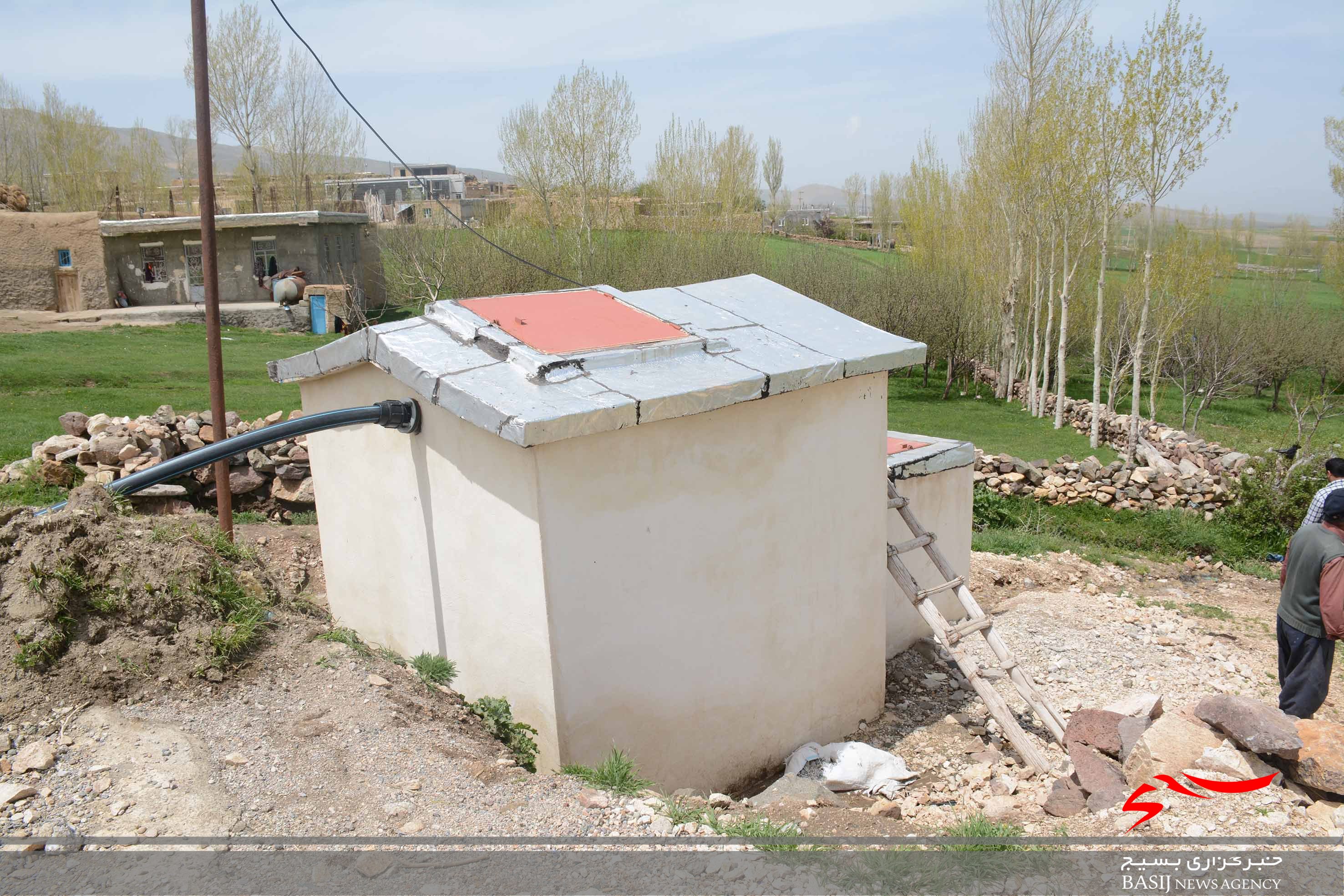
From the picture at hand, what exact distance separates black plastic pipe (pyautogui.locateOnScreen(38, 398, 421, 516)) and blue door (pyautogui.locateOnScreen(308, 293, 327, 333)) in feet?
60.3

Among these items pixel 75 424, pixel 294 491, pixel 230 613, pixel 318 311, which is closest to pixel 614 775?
pixel 230 613

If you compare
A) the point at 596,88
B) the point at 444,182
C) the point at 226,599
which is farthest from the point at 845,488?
the point at 444,182

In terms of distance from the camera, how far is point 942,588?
573 cm

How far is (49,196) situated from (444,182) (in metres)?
16.8

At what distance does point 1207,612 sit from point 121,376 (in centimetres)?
1593

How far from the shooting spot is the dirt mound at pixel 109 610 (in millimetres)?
4113

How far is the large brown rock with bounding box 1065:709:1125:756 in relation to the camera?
514 cm

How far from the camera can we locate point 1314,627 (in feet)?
16.4

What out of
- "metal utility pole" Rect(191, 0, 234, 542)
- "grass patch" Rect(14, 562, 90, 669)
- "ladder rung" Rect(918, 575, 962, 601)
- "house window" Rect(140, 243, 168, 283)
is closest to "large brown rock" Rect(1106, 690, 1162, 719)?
"ladder rung" Rect(918, 575, 962, 601)

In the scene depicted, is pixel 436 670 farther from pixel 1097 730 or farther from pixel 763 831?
pixel 1097 730

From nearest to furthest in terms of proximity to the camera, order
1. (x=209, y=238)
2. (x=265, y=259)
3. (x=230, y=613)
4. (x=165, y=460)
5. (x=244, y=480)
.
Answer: (x=230, y=613) < (x=209, y=238) < (x=165, y=460) < (x=244, y=480) < (x=265, y=259)

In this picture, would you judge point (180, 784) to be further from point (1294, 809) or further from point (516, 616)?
point (1294, 809)

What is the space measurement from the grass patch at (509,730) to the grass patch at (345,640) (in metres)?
0.72

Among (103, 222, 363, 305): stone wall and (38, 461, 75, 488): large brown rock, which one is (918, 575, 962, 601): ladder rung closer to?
(38, 461, 75, 488): large brown rock
